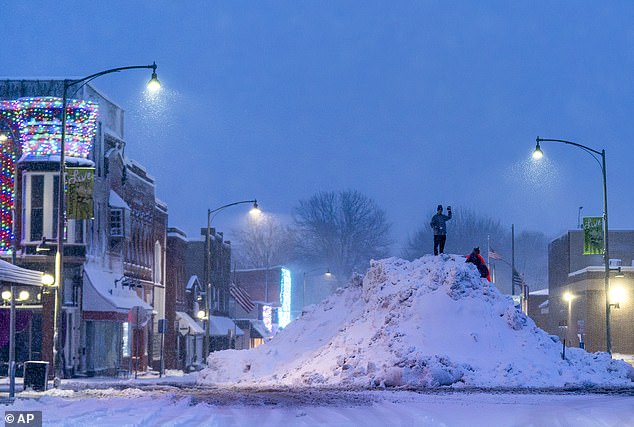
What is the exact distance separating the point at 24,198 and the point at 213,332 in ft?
92.9

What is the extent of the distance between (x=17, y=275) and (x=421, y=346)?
36.3 feet

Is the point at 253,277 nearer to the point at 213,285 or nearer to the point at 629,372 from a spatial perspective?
the point at 213,285

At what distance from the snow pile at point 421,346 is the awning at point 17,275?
7124mm

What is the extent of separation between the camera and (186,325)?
61281mm

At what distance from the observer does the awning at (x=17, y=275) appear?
77.2 feet

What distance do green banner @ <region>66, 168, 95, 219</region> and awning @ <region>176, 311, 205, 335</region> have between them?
1092 inches

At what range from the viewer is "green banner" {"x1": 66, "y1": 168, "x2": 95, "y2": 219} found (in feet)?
108

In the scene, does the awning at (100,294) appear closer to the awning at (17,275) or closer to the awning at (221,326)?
the awning at (17,275)

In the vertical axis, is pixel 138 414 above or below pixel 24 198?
below

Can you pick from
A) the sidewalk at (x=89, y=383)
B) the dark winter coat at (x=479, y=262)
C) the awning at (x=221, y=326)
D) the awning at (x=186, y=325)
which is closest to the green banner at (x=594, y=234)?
the dark winter coat at (x=479, y=262)

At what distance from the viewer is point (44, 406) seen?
60.3ft

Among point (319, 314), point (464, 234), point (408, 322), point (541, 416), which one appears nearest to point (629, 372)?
point (408, 322)

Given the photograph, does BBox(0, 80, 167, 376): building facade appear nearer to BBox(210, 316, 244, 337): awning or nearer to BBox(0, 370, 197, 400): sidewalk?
BBox(0, 370, 197, 400): sidewalk

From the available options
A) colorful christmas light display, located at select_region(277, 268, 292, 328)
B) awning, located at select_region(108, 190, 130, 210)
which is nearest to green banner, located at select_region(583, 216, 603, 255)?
awning, located at select_region(108, 190, 130, 210)
